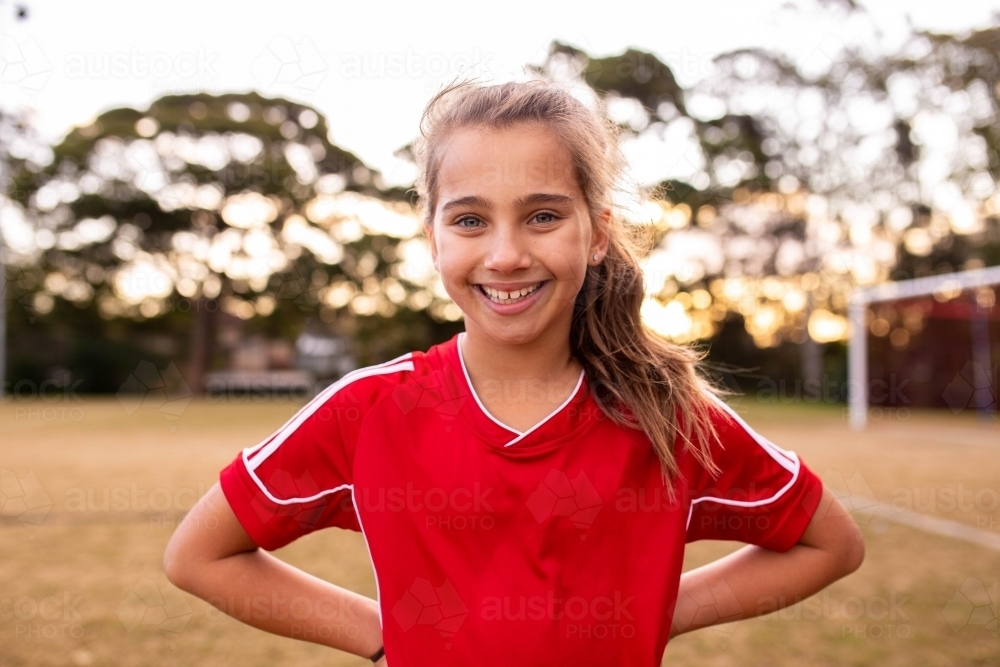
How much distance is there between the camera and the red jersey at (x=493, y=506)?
1.24 meters

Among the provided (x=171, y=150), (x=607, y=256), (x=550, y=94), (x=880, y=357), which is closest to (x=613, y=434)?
(x=607, y=256)

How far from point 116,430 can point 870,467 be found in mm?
10600

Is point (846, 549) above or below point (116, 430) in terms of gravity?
above

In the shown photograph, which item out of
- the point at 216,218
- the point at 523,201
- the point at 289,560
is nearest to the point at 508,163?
the point at 523,201

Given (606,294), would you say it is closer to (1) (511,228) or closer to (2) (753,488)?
(1) (511,228)

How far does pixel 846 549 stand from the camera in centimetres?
146

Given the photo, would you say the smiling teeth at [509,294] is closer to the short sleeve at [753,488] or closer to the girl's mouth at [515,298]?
the girl's mouth at [515,298]

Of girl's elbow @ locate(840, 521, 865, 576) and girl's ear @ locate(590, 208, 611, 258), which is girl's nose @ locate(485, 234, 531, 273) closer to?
girl's ear @ locate(590, 208, 611, 258)

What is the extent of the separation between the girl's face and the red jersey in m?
0.15

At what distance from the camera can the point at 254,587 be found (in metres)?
1.40

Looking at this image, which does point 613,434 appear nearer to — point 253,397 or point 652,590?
point 652,590

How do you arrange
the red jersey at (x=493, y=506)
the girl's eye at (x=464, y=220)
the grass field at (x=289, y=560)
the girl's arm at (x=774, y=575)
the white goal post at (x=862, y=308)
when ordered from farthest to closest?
the white goal post at (x=862, y=308)
the grass field at (x=289, y=560)
the girl's arm at (x=774, y=575)
the girl's eye at (x=464, y=220)
the red jersey at (x=493, y=506)

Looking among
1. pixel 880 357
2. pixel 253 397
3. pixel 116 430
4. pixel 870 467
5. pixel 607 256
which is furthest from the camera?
pixel 253 397

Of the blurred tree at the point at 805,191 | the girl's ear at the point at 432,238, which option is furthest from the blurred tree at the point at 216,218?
the girl's ear at the point at 432,238
